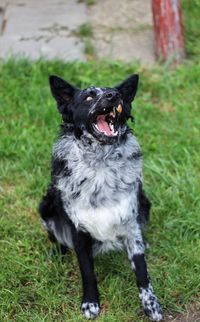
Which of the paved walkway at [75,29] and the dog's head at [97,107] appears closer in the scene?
the dog's head at [97,107]

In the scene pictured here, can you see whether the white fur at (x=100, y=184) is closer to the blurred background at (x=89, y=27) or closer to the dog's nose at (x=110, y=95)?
the dog's nose at (x=110, y=95)

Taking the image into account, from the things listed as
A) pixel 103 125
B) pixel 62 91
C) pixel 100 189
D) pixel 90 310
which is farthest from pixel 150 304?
pixel 62 91

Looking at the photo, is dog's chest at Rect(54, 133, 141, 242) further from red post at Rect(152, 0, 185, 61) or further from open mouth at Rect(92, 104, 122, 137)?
red post at Rect(152, 0, 185, 61)

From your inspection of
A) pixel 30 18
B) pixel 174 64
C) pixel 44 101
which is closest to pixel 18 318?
pixel 44 101

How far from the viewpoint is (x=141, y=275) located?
11.2ft

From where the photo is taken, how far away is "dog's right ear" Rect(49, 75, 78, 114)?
10.8 ft

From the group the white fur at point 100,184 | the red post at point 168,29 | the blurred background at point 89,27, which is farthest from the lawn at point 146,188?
the white fur at point 100,184

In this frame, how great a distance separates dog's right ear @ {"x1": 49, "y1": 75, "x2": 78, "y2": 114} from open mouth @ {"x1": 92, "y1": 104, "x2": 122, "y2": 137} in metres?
0.22

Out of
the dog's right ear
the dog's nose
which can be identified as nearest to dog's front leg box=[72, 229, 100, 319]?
the dog's right ear

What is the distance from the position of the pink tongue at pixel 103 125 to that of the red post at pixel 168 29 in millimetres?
2789

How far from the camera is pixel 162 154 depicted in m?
4.68

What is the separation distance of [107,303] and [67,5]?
14.0 feet

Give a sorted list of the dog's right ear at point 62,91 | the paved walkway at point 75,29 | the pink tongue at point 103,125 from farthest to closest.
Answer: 1. the paved walkway at point 75,29
2. the dog's right ear at point 62,91
3. the pink tongue at point 103,125

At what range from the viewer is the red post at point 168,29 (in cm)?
574
